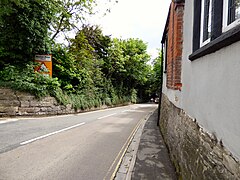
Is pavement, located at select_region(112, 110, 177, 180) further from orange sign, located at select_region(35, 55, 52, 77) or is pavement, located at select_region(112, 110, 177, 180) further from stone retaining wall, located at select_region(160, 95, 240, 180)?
orange sign, located at select_region(35, 55, 52, 77)

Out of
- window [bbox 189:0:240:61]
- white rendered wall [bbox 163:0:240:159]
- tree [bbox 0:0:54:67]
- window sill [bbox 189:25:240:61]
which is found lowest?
white rendered wall [bbox 163:0:240:159]

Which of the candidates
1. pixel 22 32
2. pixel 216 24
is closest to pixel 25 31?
pixel 22 32

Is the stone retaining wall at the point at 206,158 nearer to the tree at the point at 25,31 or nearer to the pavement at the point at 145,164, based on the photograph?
the pavement at the point at 145,164

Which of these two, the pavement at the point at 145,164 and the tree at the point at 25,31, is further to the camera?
the tree at the point at 25,31

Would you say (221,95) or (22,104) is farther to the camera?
(22,104)

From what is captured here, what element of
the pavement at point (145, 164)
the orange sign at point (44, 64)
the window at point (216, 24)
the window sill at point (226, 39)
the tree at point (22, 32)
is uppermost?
the tree at point (22, 32)

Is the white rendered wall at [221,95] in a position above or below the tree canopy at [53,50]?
below

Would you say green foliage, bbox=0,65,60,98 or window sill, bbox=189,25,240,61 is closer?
window sill, bbox=189,25,240,61

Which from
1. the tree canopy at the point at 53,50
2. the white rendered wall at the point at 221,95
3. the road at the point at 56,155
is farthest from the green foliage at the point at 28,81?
the white rendered wall at the point at 221,95

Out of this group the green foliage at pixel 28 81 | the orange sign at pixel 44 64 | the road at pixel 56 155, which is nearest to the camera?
the road at pixel 56 155

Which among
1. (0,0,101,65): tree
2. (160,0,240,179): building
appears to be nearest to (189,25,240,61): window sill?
(160,0,240,179): building

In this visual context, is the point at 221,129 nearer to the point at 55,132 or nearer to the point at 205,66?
the point at 205,66

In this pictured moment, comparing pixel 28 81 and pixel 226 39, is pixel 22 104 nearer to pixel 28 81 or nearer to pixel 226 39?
pixel 28 81

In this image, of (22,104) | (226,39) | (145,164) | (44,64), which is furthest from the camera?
(44,64)
